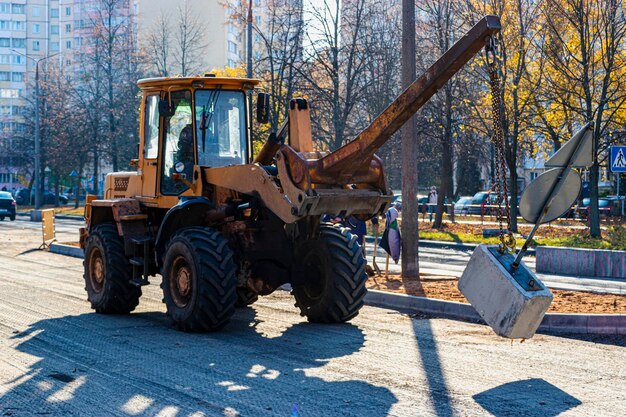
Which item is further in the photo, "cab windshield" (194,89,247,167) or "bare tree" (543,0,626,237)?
"bare tree" (543,0,626,237)

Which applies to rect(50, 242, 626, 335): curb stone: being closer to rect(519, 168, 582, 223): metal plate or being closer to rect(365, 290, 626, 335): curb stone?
rect(365, 290, 626, 335): curb stone

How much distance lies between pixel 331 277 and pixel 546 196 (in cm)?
336

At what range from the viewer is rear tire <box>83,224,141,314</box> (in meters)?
13.0

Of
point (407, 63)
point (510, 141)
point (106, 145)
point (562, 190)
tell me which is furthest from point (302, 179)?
point (106, 145)

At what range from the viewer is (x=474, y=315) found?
41.2ft

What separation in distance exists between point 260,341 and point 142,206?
3.64 meters

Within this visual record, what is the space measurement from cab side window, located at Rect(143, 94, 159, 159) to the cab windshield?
3.20 feet

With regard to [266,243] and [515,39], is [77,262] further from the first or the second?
[515,39]

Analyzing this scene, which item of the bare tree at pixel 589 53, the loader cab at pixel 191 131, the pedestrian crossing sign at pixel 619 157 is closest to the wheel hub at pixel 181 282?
the loader cab at pixel 191 131

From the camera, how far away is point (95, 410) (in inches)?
291

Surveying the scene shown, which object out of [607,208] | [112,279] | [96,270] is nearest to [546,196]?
[112,279]

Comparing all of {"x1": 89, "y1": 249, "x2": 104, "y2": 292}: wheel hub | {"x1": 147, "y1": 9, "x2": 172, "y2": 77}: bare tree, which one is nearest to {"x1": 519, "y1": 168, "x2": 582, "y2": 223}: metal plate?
{"x1": 89, "y1": 249, "x2": 104, "y2": 292}: wheel hub

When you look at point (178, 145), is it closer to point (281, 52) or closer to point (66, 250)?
point (66, 250)

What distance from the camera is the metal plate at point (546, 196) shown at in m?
9.23
